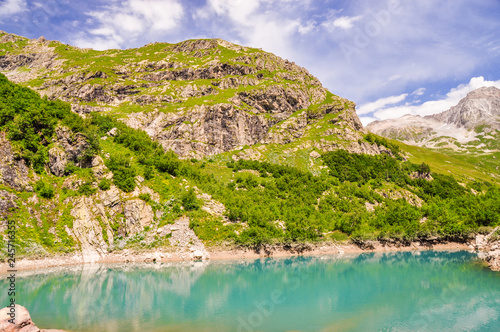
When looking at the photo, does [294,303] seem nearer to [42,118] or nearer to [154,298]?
[154,298]

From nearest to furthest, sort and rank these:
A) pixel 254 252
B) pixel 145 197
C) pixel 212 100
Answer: pixel 145 197 → pixel 254 252 → pixel 212 100

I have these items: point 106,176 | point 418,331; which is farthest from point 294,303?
point 106,176

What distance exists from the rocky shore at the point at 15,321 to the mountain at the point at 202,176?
41.0 metres

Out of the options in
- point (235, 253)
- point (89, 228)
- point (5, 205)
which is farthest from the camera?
point (235, 253)

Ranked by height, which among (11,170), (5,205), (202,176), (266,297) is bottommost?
(266,297)

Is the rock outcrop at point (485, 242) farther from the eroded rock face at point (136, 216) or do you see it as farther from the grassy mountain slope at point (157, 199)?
the eroded rock face at point (136, 216)

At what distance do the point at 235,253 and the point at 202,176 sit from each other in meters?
34.1

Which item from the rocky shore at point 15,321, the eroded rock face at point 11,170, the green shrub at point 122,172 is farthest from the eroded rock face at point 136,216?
the rocky shore at point 15,321

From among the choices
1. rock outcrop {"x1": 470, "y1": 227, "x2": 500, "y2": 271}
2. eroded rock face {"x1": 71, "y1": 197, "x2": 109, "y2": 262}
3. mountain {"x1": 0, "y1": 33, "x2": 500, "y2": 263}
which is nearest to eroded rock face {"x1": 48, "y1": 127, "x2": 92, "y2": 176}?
mountain {"x1": 0, "y1": 33, "x2": 500, "y2": 263}

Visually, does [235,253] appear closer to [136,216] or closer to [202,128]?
[136,216]

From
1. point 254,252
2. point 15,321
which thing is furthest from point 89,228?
point 15,321

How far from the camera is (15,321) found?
21344mm

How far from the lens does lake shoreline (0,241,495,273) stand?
57.1 m

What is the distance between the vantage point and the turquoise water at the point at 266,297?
29609mm
